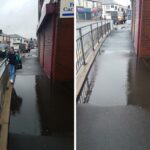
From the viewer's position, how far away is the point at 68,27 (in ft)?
37.3

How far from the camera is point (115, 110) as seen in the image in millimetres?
5910

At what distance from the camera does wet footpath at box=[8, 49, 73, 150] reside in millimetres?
6396

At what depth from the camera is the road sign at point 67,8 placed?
415 inches

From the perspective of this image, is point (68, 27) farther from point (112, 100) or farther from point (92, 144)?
point (92, 144)

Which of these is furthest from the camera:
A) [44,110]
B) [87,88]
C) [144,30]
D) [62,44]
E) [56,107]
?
[62,44]

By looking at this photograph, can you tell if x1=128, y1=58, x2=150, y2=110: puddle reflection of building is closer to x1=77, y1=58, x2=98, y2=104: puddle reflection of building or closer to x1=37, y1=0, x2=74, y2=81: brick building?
x1=77, y1=58, x2=98, y2=104: puddle reflection of building

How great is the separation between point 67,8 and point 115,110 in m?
5.34

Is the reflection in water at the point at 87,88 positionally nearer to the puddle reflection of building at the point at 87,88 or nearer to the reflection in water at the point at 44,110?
the puddle reflection of building at the point at 87,88

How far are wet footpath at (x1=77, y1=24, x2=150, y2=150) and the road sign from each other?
2.08 metres

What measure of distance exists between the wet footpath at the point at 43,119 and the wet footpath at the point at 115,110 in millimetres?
839

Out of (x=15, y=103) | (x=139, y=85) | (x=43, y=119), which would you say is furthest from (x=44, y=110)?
(x=139, y=85)

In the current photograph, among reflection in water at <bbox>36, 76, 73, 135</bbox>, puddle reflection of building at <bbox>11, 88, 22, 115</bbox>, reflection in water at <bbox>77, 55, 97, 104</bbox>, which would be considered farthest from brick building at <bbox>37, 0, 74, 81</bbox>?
reflection in water at <bbox>77, 55, 97, 104</bbox>

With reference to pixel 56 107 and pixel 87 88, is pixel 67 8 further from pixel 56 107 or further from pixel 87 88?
pixel 87 88

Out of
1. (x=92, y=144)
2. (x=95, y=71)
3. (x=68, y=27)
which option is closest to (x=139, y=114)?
(x=92, y=144)
